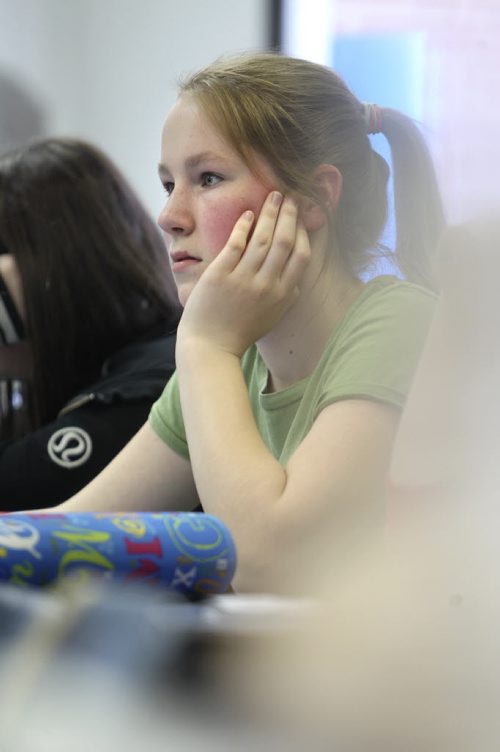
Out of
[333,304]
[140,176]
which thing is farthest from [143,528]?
[140,176]

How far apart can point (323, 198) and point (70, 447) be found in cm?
54

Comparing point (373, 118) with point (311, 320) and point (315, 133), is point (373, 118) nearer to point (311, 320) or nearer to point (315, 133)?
point (315, 133)

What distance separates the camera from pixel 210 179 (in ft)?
3.05

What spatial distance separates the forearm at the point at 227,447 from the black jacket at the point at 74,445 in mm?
447

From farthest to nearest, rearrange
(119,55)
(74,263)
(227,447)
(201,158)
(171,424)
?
(119,55)
(74,263)
(171,424)
(201,158)
(227,447)

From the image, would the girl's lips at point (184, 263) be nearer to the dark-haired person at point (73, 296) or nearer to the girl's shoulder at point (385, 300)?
the girl's shoulder at point (385, 300)

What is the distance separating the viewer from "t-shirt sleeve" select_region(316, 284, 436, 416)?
79cm

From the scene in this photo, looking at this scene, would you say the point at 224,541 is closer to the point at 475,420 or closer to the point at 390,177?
the point at 475,420

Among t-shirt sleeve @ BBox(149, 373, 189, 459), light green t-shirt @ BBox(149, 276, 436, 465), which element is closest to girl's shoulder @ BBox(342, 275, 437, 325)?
light green t-shirt @ BBox(149, 276, 436, 465)

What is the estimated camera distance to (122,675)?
36 cm

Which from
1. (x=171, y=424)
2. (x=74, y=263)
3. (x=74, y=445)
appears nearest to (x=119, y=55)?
(x=74, y=263)

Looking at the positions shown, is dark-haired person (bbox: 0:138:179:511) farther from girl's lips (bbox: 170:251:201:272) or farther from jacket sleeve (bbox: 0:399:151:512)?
girl's lips (bbox: 170:251:201:272)

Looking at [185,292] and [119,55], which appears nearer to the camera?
[185,292]

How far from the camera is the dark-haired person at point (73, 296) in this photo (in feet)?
4.69
